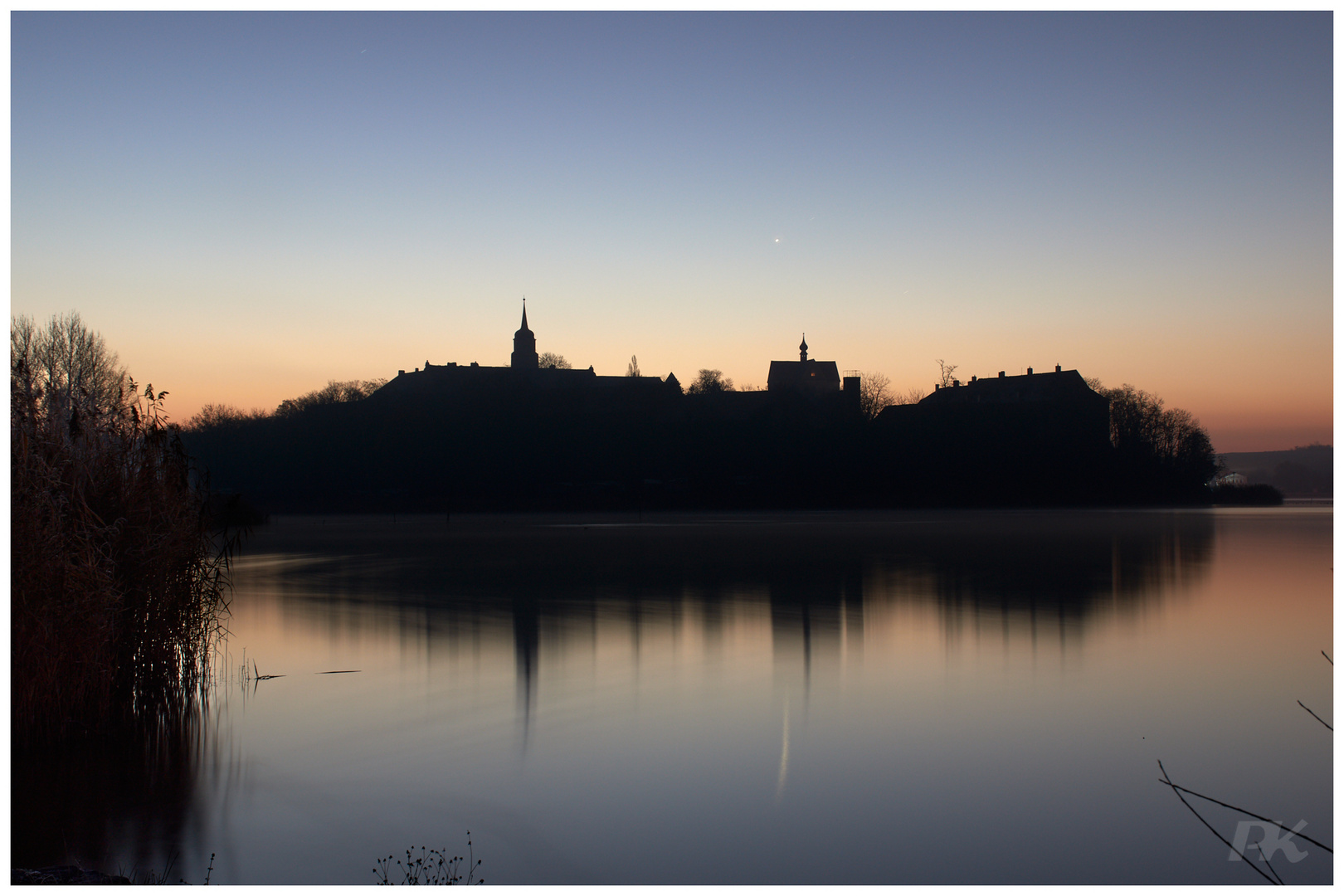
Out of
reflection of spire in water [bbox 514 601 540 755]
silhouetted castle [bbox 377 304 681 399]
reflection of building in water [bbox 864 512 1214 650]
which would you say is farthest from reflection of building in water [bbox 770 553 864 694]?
silhouetted castle [bbox 377 304 681 399]

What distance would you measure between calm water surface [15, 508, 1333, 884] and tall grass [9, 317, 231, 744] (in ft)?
2.36

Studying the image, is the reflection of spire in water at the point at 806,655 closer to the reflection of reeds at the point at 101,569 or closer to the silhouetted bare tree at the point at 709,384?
the reflection of reeds at the point at 101,569

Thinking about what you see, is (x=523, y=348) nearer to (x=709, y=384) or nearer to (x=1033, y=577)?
(x=709, y=384)

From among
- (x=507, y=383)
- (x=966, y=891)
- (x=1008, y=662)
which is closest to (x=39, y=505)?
(x=966, y=891)

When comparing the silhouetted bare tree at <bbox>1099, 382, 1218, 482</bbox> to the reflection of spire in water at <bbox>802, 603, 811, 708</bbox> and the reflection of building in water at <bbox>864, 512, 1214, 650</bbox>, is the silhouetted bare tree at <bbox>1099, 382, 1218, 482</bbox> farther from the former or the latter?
the reflection of spire in water at <bbox>802, 603, 811, 708</bbox>

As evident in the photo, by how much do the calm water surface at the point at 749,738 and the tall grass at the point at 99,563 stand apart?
719 mm

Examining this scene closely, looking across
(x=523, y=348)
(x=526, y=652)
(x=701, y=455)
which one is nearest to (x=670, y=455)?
(x=701, y=455)

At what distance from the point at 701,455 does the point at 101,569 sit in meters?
79.2

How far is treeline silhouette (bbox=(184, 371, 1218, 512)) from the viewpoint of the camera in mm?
80625

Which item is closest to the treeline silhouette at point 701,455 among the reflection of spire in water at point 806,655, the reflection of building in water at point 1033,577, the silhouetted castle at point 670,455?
the silhouetted castle at point 670,455

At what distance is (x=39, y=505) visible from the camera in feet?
26.6

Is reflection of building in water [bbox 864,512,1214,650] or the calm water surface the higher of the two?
the calm water surface

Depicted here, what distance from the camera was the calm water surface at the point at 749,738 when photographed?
6430 millimetres

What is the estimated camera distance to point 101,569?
8.70 metres
